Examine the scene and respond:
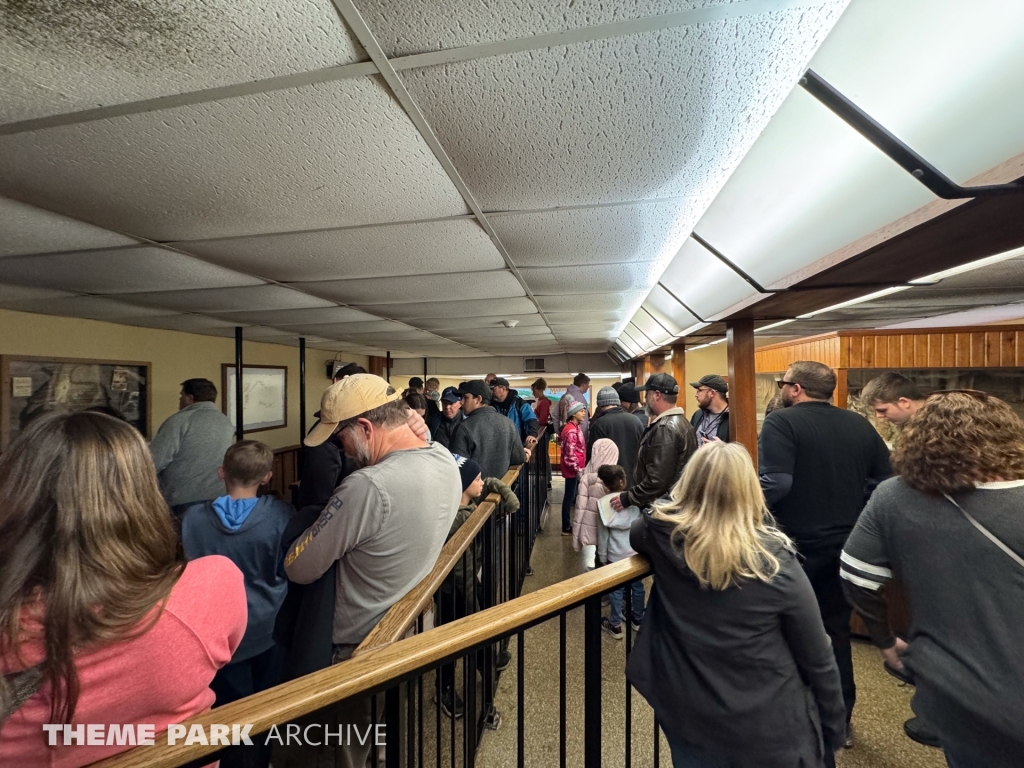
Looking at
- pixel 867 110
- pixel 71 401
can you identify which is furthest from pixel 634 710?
pixel 71 401

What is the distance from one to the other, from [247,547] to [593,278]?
1.88 metres

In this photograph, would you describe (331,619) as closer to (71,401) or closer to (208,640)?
(208,640)

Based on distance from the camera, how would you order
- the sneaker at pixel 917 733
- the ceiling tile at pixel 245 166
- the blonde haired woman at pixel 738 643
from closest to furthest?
1. the ceiling tile at pixel 245 166
2. the blonde haired woman at pixel 738 643
3. the sneaker at pixel 917 733

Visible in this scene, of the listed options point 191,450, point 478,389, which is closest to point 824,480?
point 478,389

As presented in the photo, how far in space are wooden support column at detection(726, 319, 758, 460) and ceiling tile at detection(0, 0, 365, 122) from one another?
2194 millimetres

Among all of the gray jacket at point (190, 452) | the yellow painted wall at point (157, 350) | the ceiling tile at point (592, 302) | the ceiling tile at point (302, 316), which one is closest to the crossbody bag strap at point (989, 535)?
the ceiling tile at point (592, 302)

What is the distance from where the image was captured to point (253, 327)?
142 inches

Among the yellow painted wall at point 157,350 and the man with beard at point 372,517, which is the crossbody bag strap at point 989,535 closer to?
the man with beard at point 372,517

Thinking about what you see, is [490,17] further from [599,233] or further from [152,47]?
[599,233]

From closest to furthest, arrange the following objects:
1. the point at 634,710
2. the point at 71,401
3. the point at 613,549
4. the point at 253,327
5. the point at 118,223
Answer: the point at 118,223 → the point at 634,710 → the point at 613,549 → the point at 71,401 → the point at 253,327

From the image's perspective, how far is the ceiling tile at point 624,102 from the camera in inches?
24.4

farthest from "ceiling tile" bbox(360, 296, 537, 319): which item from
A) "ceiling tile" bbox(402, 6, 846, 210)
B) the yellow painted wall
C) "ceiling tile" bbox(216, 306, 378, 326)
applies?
the yellow painted wall

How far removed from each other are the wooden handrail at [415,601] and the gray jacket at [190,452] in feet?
5.43

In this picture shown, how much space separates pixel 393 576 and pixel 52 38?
1194 mm
